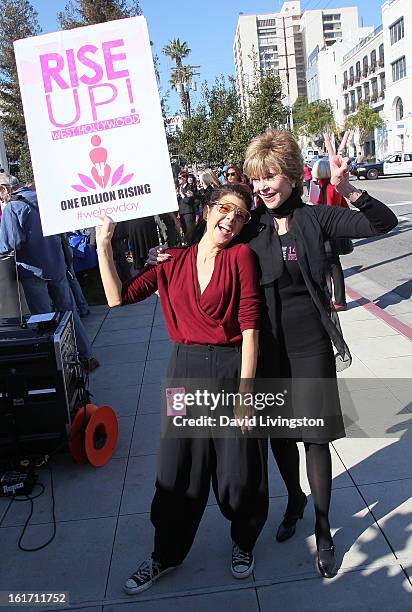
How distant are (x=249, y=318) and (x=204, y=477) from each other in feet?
2.58

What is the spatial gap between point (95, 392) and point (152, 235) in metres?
4.82

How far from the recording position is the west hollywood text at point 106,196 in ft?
8.87

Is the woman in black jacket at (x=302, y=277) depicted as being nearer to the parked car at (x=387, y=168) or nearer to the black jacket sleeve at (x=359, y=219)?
the black jacket sleeve at (x=359, y=219)

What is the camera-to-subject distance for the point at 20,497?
375 cm

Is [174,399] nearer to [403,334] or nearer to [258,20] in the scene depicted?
[403,334]

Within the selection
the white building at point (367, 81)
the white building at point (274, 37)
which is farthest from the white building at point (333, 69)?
the white building at point (274, 37)

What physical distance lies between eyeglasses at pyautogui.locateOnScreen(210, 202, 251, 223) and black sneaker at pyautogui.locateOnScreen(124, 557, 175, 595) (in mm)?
1696

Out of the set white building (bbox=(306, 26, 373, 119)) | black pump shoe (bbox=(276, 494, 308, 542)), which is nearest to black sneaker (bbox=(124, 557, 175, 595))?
black pump shoe (bbox=(276, 494, 308, 542))

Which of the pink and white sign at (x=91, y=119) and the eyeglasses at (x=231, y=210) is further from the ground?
the pink and white sign at (x=91, y=119)

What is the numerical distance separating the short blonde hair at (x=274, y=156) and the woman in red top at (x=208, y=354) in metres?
0.13

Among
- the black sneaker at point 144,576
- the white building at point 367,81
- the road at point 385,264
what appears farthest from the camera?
the white building at point 367,81

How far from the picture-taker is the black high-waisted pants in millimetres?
2643

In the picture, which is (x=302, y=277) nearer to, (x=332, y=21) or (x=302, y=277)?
(x=302, y=277)

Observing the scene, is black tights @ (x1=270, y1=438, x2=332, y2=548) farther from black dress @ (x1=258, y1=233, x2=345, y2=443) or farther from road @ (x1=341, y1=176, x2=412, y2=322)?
road @ (x1=341, y1=176, x2=412, y2=322)
